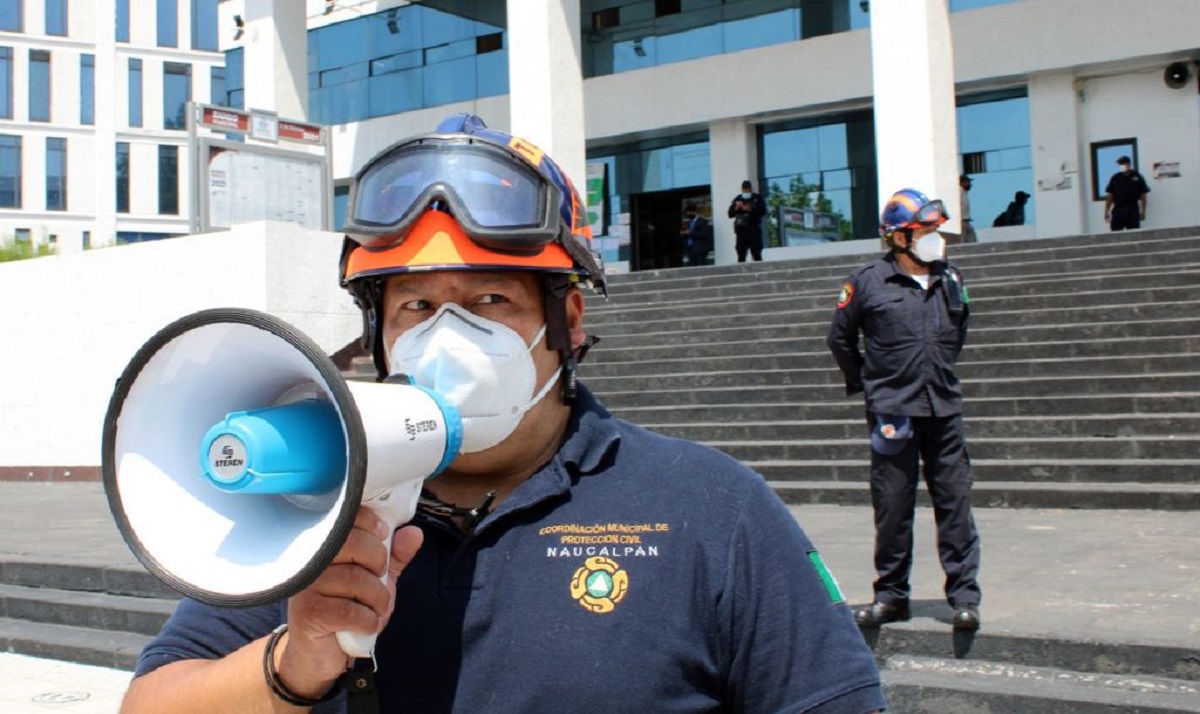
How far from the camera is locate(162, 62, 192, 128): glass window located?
5362cm

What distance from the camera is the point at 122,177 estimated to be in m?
51.2

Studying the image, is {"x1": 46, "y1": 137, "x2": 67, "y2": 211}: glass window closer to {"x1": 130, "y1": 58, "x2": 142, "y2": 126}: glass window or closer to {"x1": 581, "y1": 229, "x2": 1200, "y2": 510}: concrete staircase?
{"x1": 130, "y1": 58, "x2": 142, "y2": 126}: glass window

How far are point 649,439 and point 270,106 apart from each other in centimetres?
2126

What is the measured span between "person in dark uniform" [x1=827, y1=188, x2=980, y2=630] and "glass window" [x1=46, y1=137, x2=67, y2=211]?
162 feet

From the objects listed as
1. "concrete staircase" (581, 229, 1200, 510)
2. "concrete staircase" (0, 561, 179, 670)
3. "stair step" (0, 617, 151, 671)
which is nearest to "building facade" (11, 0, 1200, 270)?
"concrete staircase" (581, 229, 1200, 510)

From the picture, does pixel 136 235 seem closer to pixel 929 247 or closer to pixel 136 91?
pixel 136 91

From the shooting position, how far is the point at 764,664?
5.22 ft

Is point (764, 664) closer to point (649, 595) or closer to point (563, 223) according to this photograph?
point (649, 595)

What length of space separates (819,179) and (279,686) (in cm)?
2189

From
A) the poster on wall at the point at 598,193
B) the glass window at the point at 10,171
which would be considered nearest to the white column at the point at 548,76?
the poster on wall at the point at 598,193

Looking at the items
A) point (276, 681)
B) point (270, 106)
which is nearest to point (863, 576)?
point (276, 681)

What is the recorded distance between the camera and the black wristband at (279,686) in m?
1.49

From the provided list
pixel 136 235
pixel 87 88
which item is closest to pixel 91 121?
pixel 87 88

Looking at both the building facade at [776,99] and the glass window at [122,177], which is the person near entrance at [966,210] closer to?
the building facade at [776,99]
